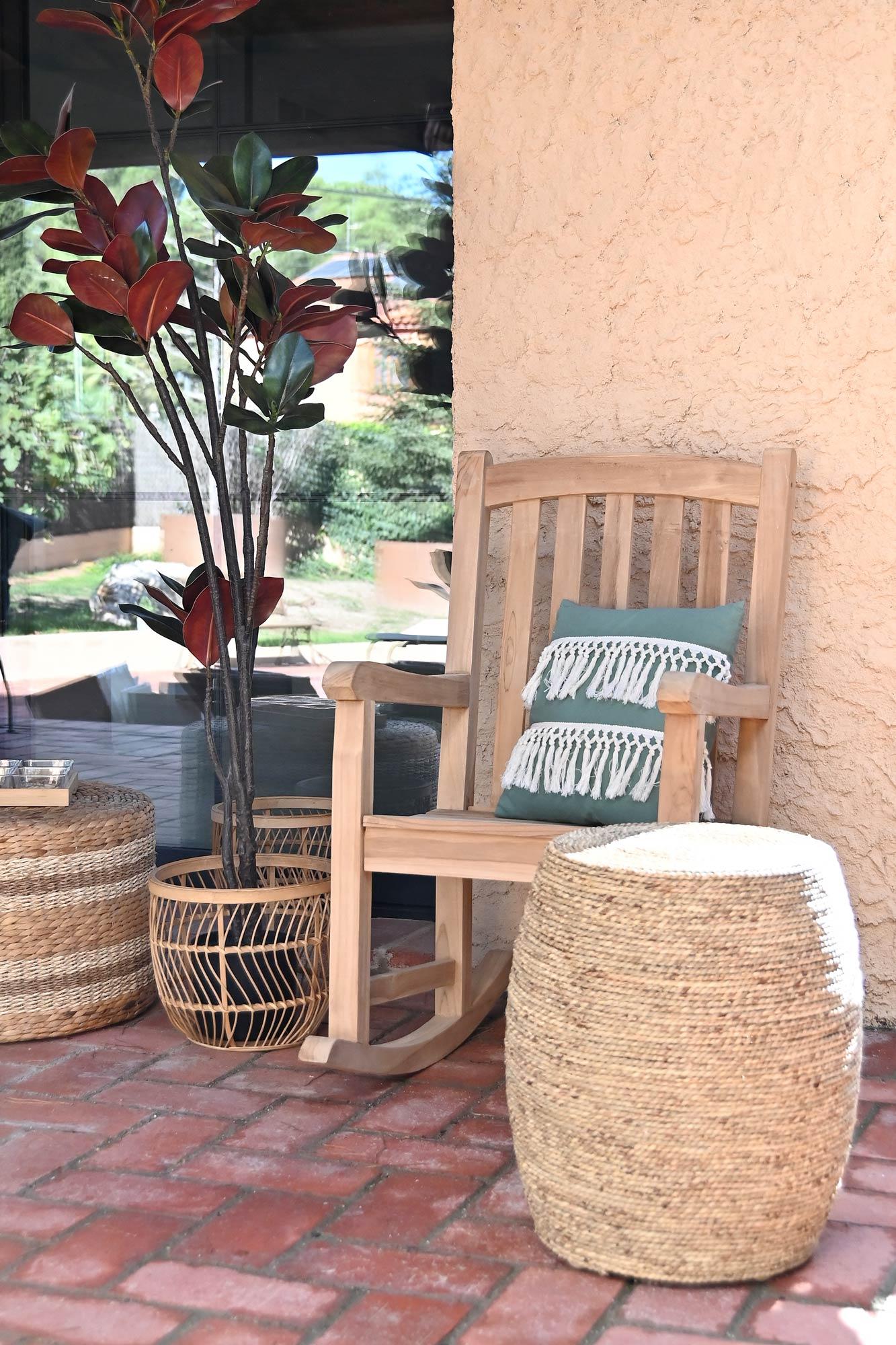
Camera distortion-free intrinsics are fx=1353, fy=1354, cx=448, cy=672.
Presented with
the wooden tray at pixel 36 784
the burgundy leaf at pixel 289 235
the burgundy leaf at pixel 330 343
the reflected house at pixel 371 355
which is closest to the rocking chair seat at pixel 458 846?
the wooden tray at pixel 36 784

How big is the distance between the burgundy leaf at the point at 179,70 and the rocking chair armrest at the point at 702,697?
1.18 metres

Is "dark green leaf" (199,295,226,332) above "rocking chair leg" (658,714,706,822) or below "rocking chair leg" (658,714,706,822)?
above

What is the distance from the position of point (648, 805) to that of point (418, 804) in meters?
1.04

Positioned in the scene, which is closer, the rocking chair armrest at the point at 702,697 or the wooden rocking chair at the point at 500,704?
the rocking chair armrest at the point at 702,697

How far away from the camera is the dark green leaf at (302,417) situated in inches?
88.7

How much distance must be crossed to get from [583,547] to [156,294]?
33.6 inches

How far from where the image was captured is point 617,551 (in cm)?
237

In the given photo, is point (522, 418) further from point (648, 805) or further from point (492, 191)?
point (648, 805)

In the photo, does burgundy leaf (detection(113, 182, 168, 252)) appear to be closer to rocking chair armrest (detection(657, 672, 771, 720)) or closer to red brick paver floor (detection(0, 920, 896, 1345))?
rocking chair armrest (detection(657, 672, 771, 720))

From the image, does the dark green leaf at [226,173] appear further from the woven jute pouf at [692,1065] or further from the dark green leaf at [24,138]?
the woven jute pouf at [692,1065]

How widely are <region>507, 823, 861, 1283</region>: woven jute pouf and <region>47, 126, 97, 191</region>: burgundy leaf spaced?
1.36 metres

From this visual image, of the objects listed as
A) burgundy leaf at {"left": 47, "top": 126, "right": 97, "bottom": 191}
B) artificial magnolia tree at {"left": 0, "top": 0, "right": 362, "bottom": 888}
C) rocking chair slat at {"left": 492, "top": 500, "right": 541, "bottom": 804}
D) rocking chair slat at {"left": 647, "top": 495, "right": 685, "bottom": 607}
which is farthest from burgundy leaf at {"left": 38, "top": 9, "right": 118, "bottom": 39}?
rocking chair slat at {"left": 647, "top": 495, "right": 685, "bottom": 607}

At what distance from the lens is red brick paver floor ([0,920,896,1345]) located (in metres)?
1.39

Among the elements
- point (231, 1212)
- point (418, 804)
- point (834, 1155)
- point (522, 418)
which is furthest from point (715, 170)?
point (231, 1212)
